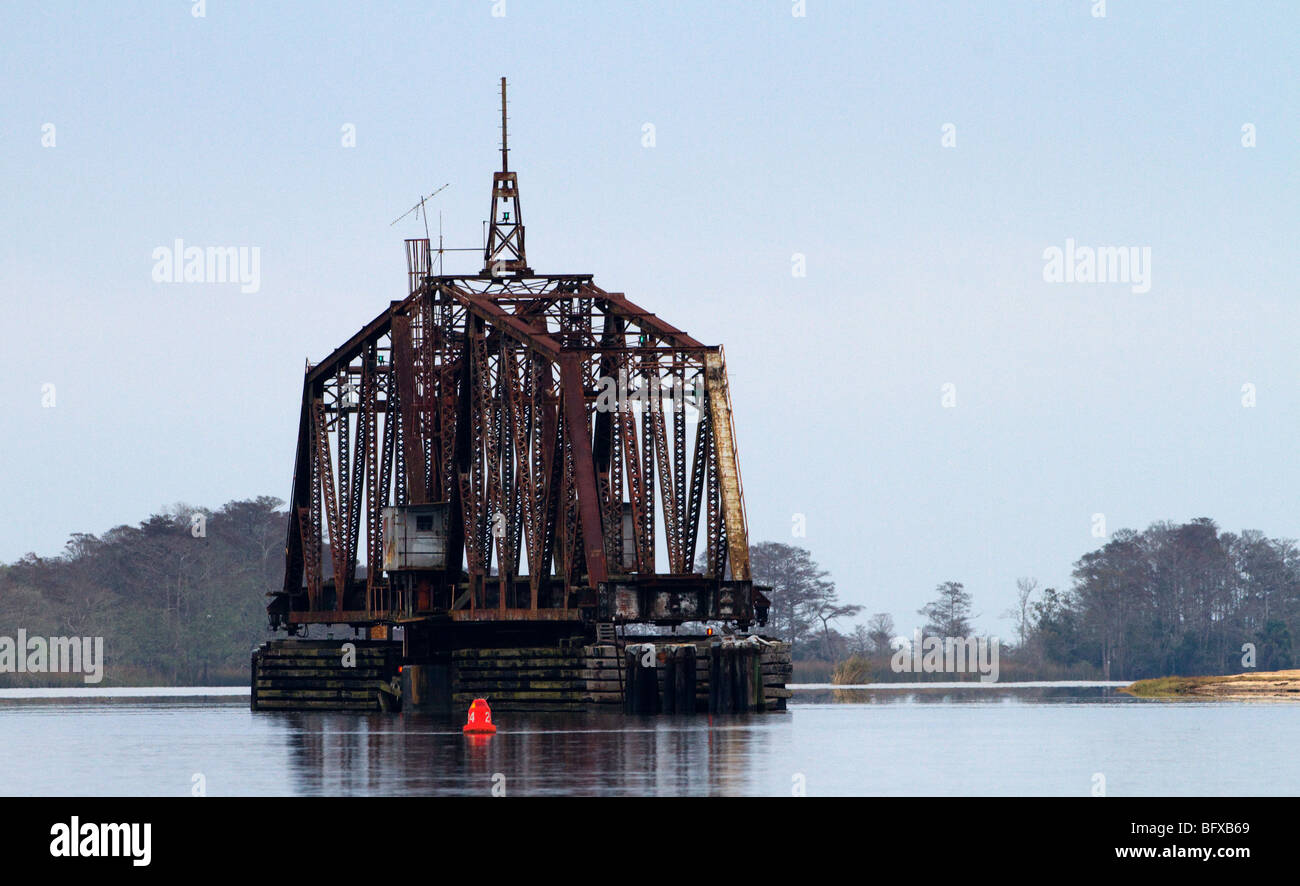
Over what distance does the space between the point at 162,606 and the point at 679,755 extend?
143630mm

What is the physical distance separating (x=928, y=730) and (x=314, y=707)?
1175 inches

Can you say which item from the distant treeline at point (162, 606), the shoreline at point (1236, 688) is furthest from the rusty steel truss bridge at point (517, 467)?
the distant treeline at point (162, 606)

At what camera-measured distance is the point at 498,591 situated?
258ft

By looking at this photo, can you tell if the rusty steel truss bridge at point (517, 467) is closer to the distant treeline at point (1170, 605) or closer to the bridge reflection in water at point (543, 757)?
the bridge reflection in water at point (543, 757)

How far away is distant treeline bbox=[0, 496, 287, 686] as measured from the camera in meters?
176

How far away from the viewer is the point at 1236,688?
101125 mm

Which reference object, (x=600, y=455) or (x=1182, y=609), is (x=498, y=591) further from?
(x=1182, y=609)

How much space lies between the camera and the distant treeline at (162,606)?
176 m

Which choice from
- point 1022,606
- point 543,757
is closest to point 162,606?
point 1022,606

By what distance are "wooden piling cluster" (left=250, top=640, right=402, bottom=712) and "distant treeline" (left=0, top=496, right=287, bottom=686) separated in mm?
76793

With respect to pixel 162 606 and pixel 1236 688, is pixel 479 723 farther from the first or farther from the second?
pixel 162 606

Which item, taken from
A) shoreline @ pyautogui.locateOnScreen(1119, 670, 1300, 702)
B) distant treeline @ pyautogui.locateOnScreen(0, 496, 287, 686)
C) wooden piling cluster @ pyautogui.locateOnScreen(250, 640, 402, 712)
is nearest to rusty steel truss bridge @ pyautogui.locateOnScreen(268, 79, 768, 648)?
wooden piling cluster @ pyautogui.locateOnScreen(250, 640, 402, 712)

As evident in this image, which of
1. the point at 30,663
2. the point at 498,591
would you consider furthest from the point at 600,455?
the point at 30,663
